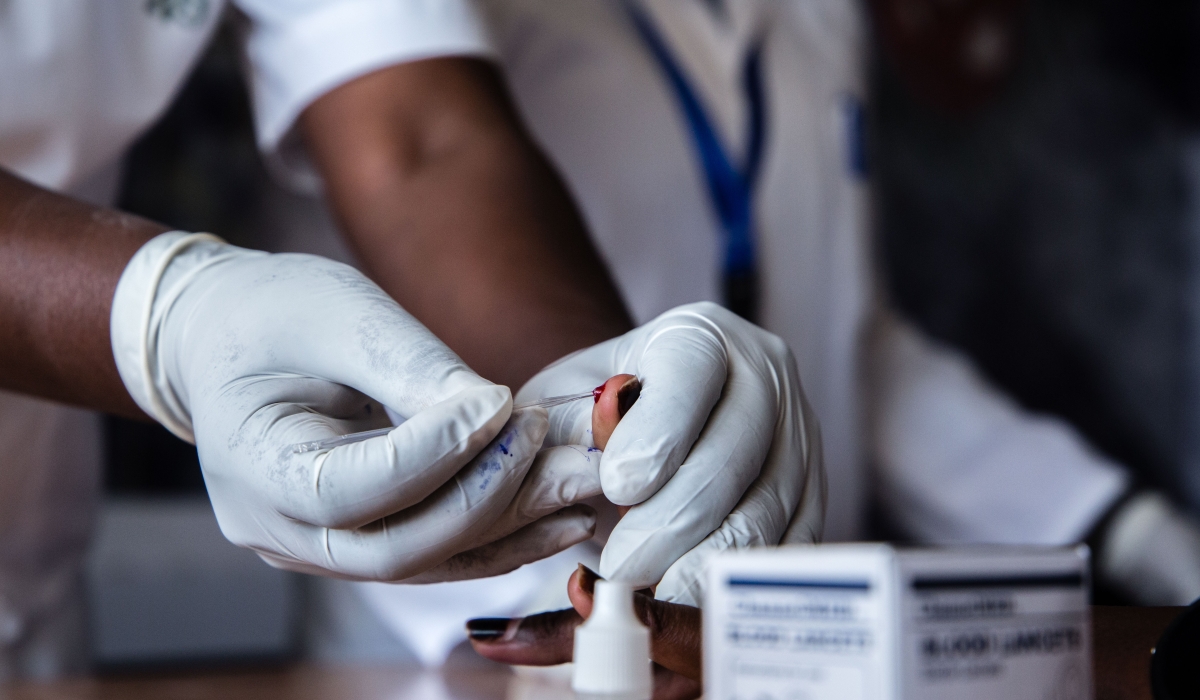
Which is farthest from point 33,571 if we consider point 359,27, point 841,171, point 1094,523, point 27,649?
point 1094,523

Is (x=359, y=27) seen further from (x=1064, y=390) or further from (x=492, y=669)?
(x=1064, y=390)

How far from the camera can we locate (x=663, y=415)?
413 millimetres

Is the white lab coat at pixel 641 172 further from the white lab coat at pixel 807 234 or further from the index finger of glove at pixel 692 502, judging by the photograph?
the index finger of glove at pixel 692 502

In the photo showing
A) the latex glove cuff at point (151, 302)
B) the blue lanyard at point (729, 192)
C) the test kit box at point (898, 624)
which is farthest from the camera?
the blue lanyard at point (729, 192)

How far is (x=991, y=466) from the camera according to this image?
4.06ft

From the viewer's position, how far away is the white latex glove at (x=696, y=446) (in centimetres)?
41

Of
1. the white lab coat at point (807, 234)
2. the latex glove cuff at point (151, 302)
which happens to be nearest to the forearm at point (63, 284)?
the latex glove cuff at point (151, 302)

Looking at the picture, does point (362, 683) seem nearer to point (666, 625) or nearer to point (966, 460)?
point (666, 625)

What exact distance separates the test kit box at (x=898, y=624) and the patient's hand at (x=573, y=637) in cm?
7

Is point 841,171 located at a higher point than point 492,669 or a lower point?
higher

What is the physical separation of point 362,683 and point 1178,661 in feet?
1.82

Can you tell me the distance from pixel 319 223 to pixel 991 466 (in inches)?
35.4

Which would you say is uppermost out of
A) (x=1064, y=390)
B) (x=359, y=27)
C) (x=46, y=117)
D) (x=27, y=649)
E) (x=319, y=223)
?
(x=359, y=27)

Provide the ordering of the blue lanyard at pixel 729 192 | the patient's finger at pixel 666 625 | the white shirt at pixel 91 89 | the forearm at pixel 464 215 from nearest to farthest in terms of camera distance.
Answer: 1. the patient's finger at pixel 666 625
2. the forearm at pixel 464 215
3. the white shirt at pixel 91 89
4. the blue lanyard at pixel 729 192
